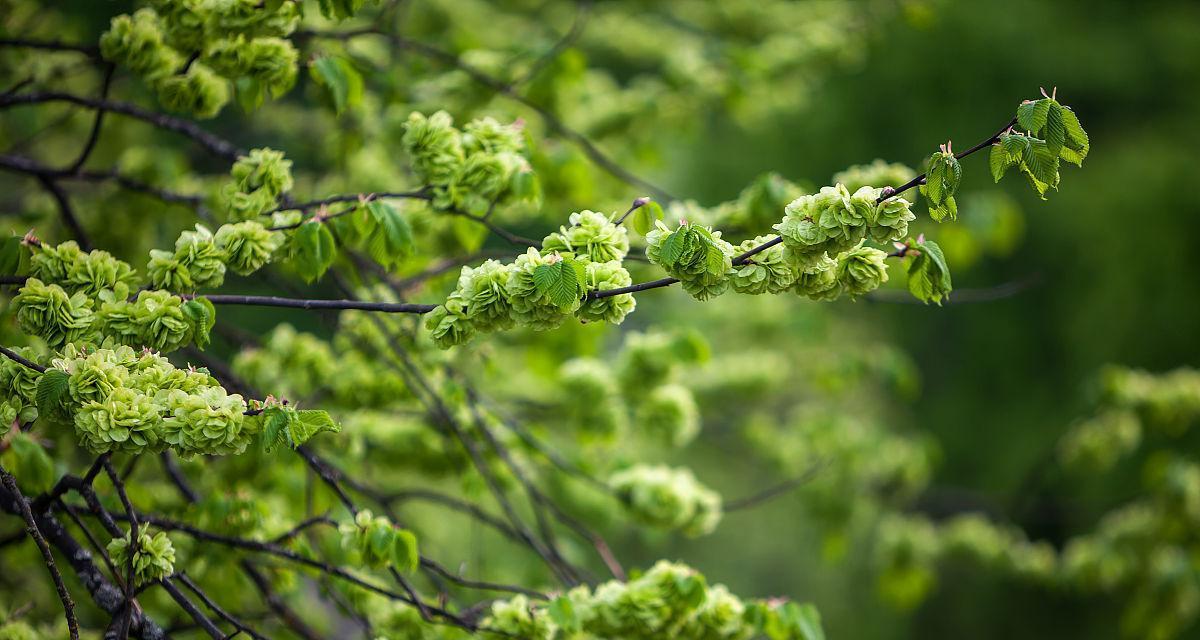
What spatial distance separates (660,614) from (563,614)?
0.88 feet

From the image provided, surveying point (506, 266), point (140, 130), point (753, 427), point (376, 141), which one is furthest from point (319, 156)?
point (506, 266)

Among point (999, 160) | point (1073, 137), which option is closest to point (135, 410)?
point (999, 160)

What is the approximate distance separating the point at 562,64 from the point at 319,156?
1904mm

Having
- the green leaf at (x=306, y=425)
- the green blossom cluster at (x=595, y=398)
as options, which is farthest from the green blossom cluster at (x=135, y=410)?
the green blossom cluster at (x=595, y=398)

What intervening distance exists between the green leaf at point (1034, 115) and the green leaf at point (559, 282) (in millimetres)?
874

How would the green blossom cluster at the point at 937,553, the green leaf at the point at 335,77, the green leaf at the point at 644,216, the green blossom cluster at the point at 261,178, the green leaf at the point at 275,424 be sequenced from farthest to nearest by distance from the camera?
1. the green blossom cluster at the point at 937,553
2. the green leaf at the point at 335,77
3. the green blossom cluster at the point at 261,178
4. the green leaf at the point at 644,216
5. the green leaf at the point at 275,424

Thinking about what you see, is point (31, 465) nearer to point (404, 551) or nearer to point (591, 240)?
point (404, 551)

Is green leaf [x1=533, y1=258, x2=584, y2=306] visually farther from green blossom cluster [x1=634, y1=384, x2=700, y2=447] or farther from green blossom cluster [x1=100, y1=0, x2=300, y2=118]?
green blossom cluster [x1=634, y1=384, x2=700, y2=447]

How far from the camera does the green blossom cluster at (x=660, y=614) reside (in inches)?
88.4

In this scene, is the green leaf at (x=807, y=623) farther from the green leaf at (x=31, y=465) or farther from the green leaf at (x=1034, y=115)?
the green leaf at (x=31, y=465)

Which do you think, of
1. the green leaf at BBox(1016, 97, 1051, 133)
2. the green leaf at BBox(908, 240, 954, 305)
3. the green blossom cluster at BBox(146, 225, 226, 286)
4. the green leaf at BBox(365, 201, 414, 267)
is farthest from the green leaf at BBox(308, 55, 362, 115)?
the green leaf at BBox(1016, 97, 1051, 133)

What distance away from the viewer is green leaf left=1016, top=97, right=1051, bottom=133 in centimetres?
163

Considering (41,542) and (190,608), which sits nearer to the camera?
(41,542)

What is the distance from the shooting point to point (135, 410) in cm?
172
